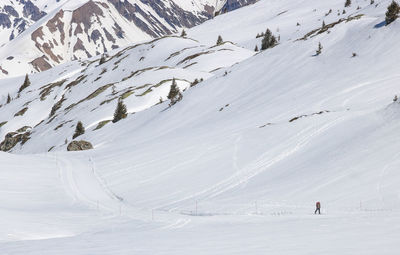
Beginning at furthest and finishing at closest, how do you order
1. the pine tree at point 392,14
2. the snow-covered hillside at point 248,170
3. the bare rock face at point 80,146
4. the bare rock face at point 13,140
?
the bare rock face at point 13,140, the bare rock face at point 80,146, the pine tree at point 392,14, the snow-covered hillside at point 248,170

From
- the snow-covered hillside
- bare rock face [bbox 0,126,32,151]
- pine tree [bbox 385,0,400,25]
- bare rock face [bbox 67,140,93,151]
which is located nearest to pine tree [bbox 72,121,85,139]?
the snow-covered hillside

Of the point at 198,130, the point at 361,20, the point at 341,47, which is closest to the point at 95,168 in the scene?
the point at 198,130

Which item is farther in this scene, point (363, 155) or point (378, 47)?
point (378, 47)

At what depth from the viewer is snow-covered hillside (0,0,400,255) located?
17.0 meters

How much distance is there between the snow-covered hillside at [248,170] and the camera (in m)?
17.0

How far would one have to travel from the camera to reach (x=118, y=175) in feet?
122

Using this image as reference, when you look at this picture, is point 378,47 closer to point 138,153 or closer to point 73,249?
point 138,153

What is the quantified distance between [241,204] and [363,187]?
23.0 feet

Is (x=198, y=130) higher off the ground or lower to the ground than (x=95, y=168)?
higher

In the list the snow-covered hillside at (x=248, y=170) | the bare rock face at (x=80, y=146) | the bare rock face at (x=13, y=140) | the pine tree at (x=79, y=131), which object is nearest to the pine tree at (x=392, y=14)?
the snow-covered hillside at (x=248, y=170)

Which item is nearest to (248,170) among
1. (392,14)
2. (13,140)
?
(392,14)

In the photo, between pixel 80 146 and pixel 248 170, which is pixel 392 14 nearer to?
pixel 248 170

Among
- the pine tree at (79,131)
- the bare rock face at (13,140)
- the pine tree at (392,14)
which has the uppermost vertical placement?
the pine tree at (392,14)

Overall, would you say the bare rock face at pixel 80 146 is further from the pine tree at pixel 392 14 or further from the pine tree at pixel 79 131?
the pine tree at pixel 392 14
